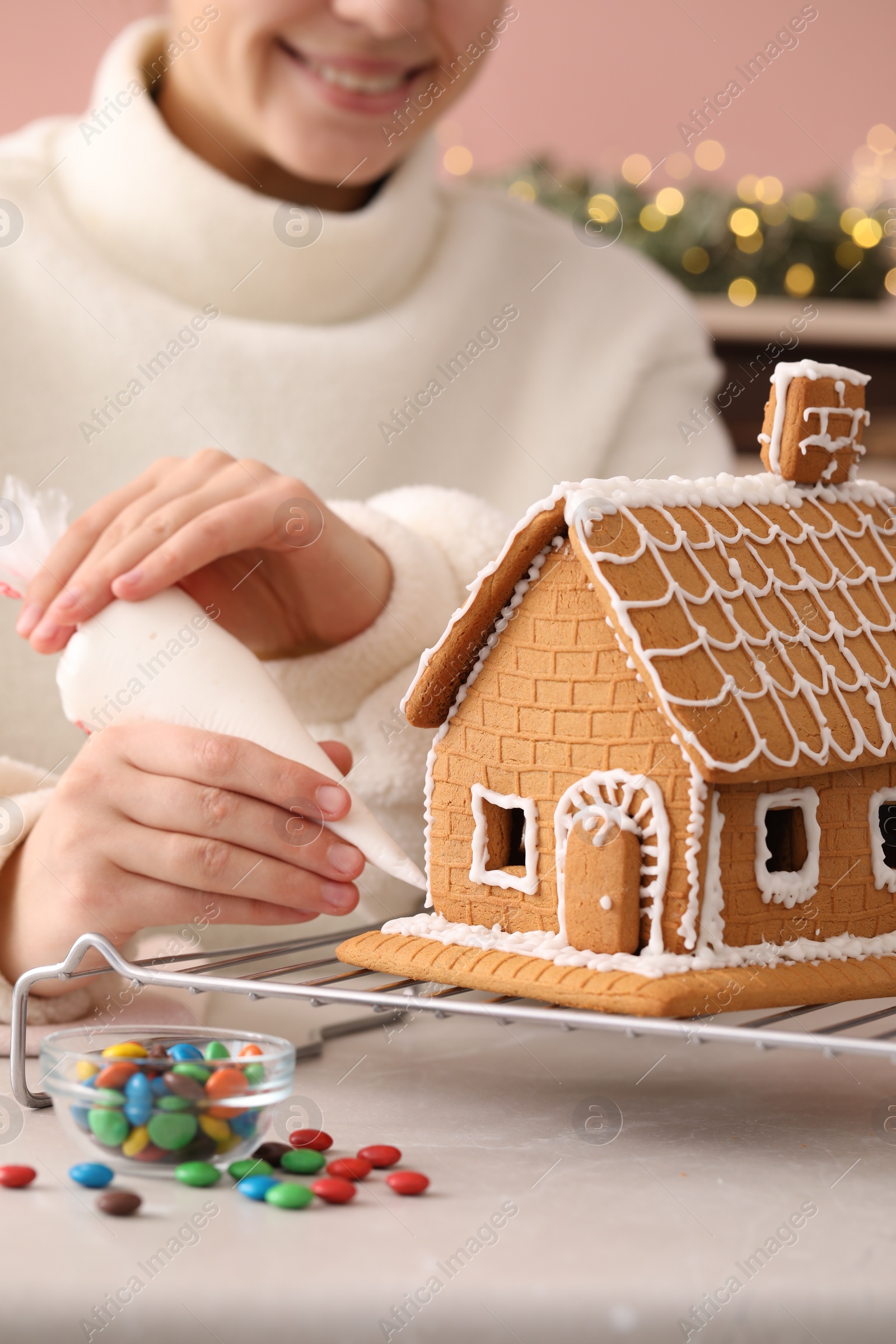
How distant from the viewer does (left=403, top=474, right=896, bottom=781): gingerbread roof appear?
0.72m

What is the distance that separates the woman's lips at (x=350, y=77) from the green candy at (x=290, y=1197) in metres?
1.00

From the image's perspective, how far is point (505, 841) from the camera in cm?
82

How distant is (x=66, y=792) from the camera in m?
0.82

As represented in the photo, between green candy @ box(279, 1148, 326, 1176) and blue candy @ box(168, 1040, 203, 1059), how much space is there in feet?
0.22

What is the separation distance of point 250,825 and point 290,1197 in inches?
9.4

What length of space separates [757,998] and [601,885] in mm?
101

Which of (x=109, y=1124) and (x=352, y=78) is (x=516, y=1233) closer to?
(x=109, y=1124)

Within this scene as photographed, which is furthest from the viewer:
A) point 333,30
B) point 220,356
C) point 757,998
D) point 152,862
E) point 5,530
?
point 220,356

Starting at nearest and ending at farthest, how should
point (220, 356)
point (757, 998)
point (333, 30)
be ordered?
1. point (757, 998)
2. point (333, 30)
3. point (220, 356)

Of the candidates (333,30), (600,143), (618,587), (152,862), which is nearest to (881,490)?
(618,587)

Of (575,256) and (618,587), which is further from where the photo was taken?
(575,256)

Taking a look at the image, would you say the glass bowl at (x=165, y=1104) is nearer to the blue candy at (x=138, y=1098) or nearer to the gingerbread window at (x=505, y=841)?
the blue candy at (x=138, y=1098)

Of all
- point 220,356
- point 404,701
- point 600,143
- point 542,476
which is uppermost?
point 600,143

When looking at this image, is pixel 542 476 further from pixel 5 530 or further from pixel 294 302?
pixel 5 530
